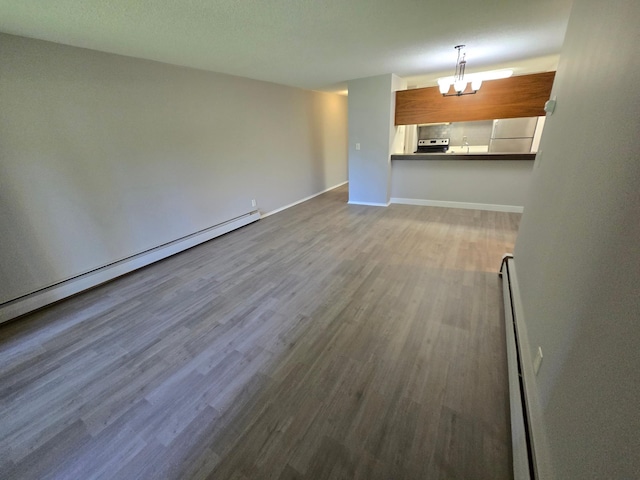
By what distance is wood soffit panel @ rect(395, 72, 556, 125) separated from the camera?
3904 millimetres

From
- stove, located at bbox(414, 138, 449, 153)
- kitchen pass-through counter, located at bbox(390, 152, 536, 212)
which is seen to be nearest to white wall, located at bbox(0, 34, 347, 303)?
kitchen pass-through counter, located at bbox(390, 152, 536, 212)

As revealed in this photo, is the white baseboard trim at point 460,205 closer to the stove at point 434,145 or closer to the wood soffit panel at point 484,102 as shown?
the stove at point 434,145

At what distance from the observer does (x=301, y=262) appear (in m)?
3.28

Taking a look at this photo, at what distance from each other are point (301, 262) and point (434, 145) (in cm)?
445

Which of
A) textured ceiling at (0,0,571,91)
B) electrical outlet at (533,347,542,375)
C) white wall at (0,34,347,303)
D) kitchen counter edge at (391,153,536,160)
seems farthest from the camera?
kitchen counter edge at (391,153,536,160)

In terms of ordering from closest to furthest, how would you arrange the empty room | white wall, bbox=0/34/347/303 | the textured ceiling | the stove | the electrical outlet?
1. the empty room
2. the electrical outlet
3. the textured ceiling
4. white wall, bbox=0/34/347/303
5. the stove

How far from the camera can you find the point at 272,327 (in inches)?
85.9

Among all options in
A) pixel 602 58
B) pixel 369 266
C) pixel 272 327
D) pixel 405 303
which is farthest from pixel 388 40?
pixel 272 327

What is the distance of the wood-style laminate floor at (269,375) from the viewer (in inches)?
50.9

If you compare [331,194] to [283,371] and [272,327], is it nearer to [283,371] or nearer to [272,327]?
[272,327]

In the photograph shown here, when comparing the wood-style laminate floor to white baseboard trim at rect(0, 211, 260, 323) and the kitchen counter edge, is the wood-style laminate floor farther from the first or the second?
the kitchen counter edge

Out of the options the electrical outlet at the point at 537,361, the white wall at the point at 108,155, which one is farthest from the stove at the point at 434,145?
the electrical outlet at the point at 537,361

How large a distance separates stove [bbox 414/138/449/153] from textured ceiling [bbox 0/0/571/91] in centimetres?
207

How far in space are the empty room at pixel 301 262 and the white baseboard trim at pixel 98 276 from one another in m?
0.02
